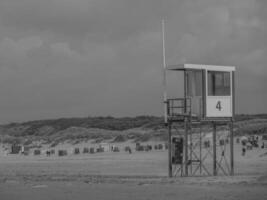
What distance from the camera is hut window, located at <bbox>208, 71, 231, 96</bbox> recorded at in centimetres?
3027

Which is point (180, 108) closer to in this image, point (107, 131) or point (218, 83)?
point (218, 83)

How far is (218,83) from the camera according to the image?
30.5m

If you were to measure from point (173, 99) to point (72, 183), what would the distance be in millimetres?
5407

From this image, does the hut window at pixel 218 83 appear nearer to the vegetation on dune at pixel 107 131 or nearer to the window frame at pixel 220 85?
the window frame at pixel 220 85

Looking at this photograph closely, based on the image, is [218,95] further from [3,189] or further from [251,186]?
[3,189]

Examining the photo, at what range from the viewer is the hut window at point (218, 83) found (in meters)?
30.3

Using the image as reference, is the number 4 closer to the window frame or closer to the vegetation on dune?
Answer: the window frame

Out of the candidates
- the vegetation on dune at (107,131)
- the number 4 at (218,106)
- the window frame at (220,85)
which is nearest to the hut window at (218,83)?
the window frame at (220,85)

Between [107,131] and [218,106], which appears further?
[107,131]

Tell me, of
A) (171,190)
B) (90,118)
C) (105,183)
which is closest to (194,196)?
(171,190)

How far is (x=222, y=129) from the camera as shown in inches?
2758

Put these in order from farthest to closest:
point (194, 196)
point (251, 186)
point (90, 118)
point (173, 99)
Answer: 1. point (90, 118)
2. point (173, 99)
3. point (251, 186)
4. point (194, 196)

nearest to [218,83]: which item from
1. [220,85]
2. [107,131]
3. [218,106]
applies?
[220,85]

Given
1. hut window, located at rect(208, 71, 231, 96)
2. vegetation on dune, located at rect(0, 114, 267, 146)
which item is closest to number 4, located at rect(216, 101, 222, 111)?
hut window, located at rect(208, 71, 231, 96)
